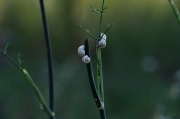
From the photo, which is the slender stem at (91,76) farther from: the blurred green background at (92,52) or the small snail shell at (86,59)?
the blurred green background at (92,52)

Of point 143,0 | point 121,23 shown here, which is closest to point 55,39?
point 121,23

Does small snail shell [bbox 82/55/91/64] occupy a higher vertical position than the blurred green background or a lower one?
higher

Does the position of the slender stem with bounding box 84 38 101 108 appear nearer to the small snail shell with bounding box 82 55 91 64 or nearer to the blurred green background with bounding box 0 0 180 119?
the small snail shell with bounding box 82 55 91 64

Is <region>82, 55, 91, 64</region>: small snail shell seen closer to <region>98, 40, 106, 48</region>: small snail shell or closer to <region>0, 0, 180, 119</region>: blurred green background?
<region>98, 40, 106, 48</region>: small snail shell

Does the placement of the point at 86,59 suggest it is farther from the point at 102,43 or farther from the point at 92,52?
the point at 92,52

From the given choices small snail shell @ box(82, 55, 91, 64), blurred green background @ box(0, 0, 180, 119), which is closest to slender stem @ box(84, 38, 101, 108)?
small snail shell @ box(82, 55, 91, 64)

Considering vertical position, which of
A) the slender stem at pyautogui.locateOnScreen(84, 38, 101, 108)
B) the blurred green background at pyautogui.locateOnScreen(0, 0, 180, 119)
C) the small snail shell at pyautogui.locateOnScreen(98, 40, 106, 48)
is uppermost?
the small snail shell at pyautogui.locateOnScreen(98, 40, 106, 48)

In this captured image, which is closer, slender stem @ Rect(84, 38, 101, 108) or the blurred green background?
slender stem @ Rect(84, 38, 101, 108)

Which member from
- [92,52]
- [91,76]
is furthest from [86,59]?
[92,52]

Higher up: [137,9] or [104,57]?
[137,9]

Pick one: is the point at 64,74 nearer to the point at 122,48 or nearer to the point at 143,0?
the point at 122,48
